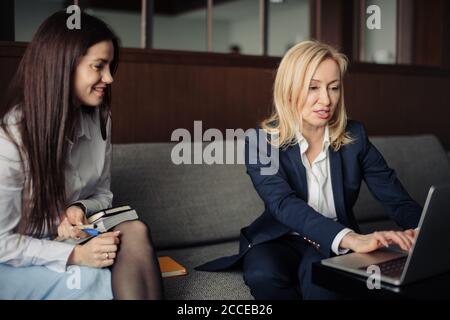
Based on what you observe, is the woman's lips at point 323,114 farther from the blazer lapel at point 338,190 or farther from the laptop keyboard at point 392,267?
the laptop keyboard at point 392,267

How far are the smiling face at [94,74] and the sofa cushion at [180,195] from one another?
1.69 ft

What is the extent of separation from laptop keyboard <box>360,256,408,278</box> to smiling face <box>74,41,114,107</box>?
89cm

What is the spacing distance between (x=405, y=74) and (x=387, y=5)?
212 centimetres

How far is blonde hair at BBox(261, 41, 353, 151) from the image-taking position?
1.80 m

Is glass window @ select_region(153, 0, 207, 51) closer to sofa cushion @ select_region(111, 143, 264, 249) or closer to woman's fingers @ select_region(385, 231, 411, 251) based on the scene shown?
sofa cushion @ select_region(111, 143, 264, 249)

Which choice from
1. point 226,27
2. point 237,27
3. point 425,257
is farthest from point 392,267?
point 226,27

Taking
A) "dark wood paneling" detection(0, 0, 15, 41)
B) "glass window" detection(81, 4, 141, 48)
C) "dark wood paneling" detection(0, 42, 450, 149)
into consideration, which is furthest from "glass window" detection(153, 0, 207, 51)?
"dark wood paneling" detection(0, 0, 15, 41)

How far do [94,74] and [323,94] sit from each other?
0.71 meters

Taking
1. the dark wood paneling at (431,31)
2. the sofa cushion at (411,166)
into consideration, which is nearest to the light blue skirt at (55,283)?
the sofa cushion at (411,166)

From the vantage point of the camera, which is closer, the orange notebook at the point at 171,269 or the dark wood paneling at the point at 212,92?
the orange notebook at the point at 171,269

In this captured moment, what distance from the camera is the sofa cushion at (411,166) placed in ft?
8.63

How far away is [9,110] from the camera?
4.92ft

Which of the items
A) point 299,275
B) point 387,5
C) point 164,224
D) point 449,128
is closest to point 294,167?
point 299,275

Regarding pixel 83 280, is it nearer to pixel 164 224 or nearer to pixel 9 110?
pixel 9 110
